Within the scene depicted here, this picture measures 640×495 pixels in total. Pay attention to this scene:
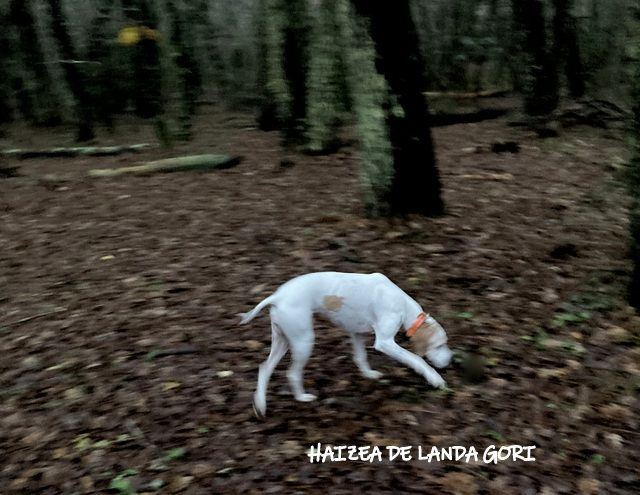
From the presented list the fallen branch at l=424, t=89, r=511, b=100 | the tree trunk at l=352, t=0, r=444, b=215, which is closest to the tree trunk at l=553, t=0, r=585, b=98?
the fallen branch at l=424, t=89, r=511, b=100

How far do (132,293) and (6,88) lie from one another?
12964 millimetres

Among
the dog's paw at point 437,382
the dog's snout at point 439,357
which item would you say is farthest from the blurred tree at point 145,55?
the dog's paw at point 437,382

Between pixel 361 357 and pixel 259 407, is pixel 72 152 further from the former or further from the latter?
pixel 259 407

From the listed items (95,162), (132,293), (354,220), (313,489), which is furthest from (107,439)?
(95,162)

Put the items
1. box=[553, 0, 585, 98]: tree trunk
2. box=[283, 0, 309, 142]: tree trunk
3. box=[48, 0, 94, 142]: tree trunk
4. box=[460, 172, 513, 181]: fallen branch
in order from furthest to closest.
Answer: box=[553, 0, 585, 98]: tree trunk < box=[48, 0, 94, 142]: tree trunk < box=[283, 0, 309, 142]: tree trunk < box=[460, 172, 513, 181]: fallen branch

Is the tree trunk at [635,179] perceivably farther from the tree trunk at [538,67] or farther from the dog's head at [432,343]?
the tree trunk at [538,67]

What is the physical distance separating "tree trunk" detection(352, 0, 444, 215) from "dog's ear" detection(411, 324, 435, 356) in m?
3.38

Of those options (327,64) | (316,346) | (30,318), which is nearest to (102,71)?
(327,64)

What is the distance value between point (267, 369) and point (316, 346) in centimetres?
107

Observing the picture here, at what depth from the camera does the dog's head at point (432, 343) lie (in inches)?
184

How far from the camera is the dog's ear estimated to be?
467 centimetres

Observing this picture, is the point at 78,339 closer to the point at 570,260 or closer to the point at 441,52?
the point at 570,260

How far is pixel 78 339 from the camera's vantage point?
5738 millimetres

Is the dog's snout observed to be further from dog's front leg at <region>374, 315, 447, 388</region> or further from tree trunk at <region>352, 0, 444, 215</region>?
tree trunk at <region>352, 0, 444, 215</region>
